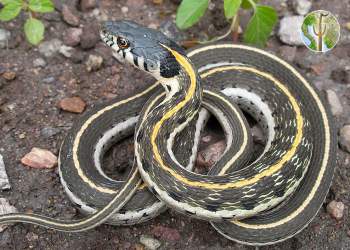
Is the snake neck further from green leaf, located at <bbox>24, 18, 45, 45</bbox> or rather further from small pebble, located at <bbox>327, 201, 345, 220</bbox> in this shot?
small pebble, located at <bbox>327, 201, 345, 220</bbox>

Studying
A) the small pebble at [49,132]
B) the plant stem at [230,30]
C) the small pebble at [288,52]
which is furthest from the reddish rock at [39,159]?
the small pebble at [288,52]

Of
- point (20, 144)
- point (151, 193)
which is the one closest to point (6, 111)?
point (20, 144)

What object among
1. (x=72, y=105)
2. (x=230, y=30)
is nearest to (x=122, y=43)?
(x=72, y=105)

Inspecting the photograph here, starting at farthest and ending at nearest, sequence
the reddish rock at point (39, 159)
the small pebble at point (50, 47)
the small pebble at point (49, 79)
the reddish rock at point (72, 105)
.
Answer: the small pebble at point (50, 47)
the small pebble at point (49, 79)
the reddish rock at point (72, 105)
the reddish rock at point (39, 159)

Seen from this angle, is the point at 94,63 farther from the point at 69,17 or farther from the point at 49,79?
the point at 69,17

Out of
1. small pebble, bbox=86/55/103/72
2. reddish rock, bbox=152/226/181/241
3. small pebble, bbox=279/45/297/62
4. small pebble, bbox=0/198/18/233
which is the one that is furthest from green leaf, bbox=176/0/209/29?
small pebble, bbox=0/198/18/233

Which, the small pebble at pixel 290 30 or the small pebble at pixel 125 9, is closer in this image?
the small pebble at pixel 290 30

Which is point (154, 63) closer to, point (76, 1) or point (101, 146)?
point (101, 146)

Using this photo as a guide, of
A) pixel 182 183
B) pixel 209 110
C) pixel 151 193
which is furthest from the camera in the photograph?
pixel 209 110

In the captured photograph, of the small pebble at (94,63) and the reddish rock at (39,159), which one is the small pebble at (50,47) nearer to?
the small pebble at (94,63)
